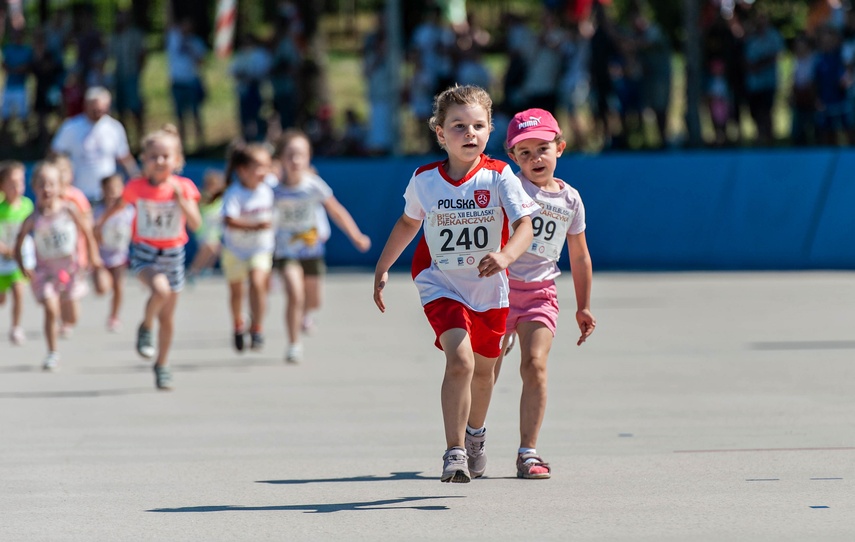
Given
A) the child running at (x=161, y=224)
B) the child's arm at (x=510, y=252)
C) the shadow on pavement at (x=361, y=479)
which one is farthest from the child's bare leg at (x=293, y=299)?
the child's arm at (x=510, y=252)

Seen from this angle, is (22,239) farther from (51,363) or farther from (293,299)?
(293,299)

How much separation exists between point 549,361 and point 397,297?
208 inches

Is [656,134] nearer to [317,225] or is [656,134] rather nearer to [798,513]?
[317,225]

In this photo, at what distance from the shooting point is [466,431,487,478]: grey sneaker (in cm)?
666

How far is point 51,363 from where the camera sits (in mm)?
10992

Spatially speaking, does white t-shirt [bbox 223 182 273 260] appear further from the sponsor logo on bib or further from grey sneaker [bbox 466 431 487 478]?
the sponsor logo on bib

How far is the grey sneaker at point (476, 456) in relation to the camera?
6660 mm

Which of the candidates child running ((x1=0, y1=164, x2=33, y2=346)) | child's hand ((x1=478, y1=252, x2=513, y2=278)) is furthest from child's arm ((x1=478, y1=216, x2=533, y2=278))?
child running ((x1=0, y1=164, x2=33, y2=346))

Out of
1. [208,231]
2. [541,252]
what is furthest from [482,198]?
[208,231]

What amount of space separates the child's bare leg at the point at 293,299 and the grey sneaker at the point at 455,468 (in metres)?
5.18

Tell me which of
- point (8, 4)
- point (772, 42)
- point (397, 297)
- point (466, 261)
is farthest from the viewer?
point (8, 4)

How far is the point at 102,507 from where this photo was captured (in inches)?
241

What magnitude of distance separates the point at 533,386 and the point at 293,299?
5068mm

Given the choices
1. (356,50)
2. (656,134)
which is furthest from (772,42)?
(356,50)
